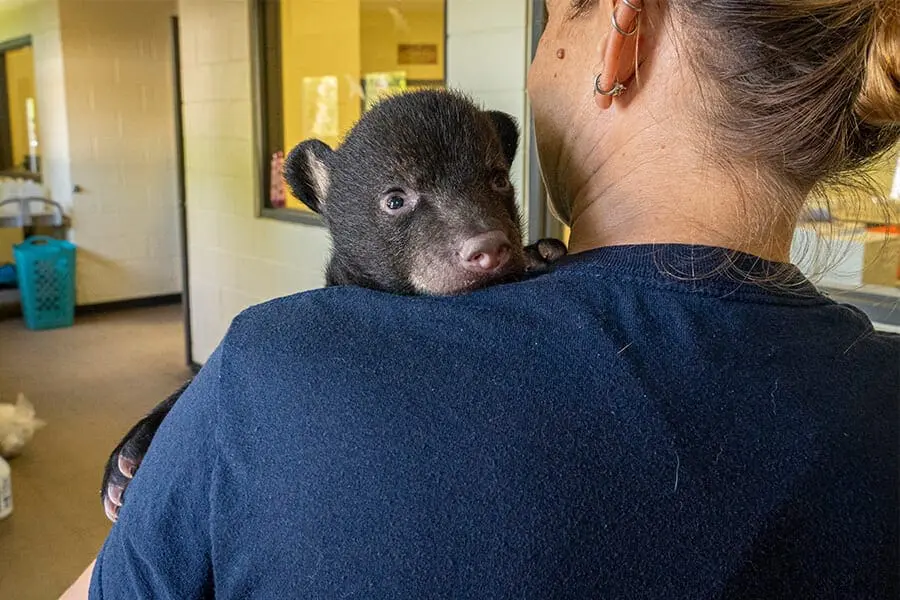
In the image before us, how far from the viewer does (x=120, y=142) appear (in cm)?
758

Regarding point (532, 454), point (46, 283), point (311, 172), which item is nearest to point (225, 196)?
point (46, 283)

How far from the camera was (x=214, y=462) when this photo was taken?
74 cm

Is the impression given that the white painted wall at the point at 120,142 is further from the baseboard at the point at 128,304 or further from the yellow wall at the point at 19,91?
the yellow wall at the point at 19,91

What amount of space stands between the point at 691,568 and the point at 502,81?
2.86 metres

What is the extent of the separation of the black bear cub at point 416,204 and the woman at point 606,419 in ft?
1.28

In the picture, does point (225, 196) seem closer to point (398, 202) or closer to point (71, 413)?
point (71, 413)

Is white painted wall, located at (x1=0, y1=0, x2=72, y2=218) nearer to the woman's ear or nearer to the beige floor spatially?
the beige floor

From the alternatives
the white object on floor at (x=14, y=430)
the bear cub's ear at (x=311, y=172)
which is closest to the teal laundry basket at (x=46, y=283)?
the white object on floor at (x=14, y=430)

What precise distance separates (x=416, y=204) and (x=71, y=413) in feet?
14.0

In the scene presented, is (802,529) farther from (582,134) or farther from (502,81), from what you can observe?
(502,81)

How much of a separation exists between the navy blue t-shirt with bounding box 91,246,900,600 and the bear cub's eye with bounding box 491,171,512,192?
0.59 meters

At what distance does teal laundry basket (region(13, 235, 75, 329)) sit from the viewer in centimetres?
693

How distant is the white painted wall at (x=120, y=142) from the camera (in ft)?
24.0

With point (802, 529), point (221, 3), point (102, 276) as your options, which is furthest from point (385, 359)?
point (102, 276)
